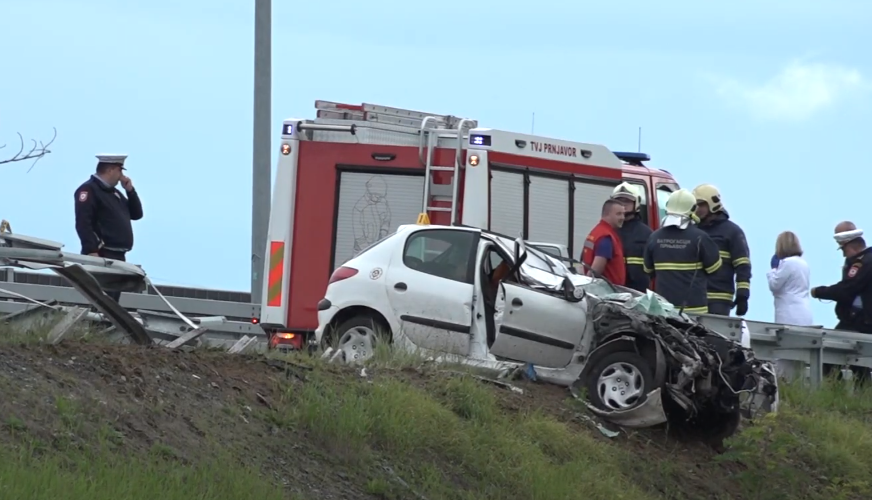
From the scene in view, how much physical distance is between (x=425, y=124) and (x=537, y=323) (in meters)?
3.59

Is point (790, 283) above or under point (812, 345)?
above

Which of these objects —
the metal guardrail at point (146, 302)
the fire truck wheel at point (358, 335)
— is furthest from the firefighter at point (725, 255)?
the metal guardrail at point (146, 302)

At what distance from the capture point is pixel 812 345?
45.0ft

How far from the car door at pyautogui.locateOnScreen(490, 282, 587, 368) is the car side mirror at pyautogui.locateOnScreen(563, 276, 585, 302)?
0.11ft

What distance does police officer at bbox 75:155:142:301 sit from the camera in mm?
13844

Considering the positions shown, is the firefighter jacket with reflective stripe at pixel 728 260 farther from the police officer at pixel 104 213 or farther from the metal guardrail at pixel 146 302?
the police officer at pixel 104 213

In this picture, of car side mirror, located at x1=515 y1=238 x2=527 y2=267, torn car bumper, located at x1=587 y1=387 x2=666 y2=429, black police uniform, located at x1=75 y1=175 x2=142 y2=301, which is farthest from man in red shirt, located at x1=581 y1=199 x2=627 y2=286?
black police uniform, located at x1=75 y1=175 x2=142 y2=301

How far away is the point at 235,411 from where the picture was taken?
8711 mm

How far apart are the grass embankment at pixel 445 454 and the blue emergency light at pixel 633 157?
5662 millimetres

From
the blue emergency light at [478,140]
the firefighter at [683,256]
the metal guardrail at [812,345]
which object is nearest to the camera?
the firefighter at [683,256]

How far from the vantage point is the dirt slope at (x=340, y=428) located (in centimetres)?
783

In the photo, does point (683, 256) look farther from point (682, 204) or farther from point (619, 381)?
point (619, 381)

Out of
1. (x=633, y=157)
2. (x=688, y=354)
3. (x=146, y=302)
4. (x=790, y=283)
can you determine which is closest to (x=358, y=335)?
(x=688, y=354)

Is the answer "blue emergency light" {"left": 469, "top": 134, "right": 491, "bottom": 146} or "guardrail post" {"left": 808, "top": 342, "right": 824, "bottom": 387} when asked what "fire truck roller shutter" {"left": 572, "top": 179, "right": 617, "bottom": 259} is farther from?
"guardrail post" {"left": 808, "top": 342, "right": 824, "bottom": 387}
